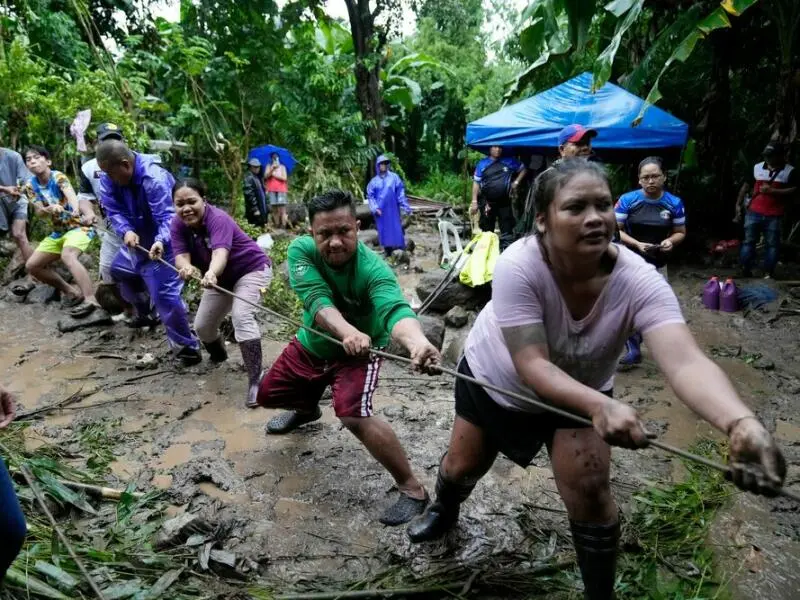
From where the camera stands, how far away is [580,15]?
20.6ft

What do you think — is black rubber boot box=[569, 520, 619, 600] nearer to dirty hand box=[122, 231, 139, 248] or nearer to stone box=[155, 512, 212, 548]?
stone box=[155, 512, 212, 548]

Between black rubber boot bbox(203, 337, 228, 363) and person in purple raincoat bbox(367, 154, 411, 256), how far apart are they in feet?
17.5

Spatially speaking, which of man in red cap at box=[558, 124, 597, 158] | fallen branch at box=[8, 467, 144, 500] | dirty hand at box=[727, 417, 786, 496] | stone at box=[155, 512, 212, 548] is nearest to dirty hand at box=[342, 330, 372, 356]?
stone at box=[155, 512, 212, 548]

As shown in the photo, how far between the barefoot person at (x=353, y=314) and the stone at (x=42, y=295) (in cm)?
509

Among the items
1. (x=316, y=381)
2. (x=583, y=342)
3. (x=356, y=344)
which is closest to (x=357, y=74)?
(x=316, y=381)

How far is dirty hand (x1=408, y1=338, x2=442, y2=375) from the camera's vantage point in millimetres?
2436

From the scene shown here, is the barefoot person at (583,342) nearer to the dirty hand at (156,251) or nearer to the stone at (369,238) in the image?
the dirty hand at (156,251)

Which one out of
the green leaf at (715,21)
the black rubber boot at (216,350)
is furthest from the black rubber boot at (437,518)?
the green leaf at (715,21)

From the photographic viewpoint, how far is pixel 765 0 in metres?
7.46

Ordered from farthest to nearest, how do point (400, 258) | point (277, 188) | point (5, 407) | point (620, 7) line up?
point (277, 188) < point (400, 258) < point (620, 7) < point (5, 407)

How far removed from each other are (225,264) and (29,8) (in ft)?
30.3

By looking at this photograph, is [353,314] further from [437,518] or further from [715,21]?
[715,21]

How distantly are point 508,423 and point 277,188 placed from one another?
10.7 m

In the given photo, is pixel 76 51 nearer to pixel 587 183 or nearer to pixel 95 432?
pixel 95 432
